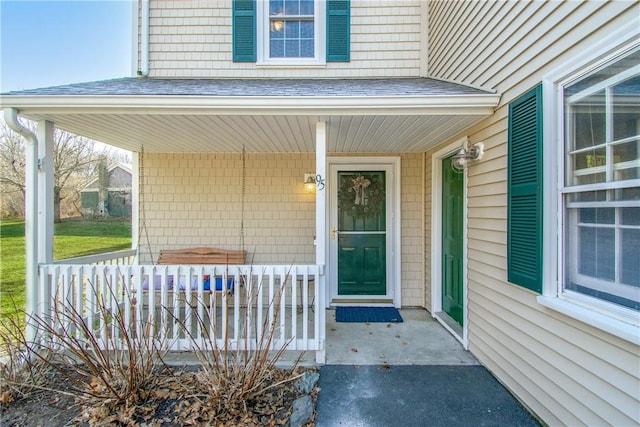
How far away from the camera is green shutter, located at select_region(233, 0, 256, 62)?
13.9ft

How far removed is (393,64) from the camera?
14.2 ft

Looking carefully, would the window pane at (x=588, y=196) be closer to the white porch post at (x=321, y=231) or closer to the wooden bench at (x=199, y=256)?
the white porch post at (x=321, y=231)

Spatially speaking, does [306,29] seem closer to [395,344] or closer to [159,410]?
[395,344]

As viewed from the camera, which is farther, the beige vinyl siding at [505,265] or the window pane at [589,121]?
the window pane at [589,121]

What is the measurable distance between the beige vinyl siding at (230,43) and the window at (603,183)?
9.32 feet

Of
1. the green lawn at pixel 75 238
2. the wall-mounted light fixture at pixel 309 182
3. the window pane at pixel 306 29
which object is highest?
the window pane at pixel 306 29

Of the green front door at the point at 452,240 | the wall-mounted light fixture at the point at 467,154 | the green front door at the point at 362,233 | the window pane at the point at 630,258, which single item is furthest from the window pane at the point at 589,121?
the green front door at the point at 362,233

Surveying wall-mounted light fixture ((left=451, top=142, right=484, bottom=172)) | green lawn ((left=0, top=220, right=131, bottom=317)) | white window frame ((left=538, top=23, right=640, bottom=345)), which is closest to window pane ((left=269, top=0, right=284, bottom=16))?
wall-mounted light fixture ((left=451, top=142, right=484, bottom=172))

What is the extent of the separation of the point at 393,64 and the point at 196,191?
3459 millimetres

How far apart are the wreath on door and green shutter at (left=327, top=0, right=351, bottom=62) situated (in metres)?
1.73

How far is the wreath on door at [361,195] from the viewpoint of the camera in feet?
15.1

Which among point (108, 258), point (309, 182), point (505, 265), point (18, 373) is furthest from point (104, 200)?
point (505, 265)

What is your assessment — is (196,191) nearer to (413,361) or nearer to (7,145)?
(413,361)

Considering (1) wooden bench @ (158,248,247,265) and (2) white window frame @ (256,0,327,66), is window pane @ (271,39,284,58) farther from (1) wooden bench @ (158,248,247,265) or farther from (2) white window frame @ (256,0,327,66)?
(1) wooden bench @ (158,248,247,265)
